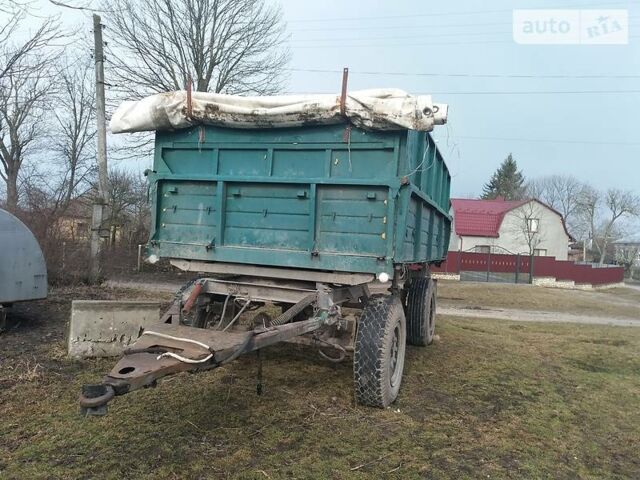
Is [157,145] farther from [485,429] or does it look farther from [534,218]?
[534,218]

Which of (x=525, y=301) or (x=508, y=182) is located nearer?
(x=525, y=301)

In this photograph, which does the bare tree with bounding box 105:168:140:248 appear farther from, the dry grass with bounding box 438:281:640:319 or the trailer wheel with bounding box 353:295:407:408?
the trailer wheel with bounding box 353:295:407:408

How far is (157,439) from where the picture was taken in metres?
3.88

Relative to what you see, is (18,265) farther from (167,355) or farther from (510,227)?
(510,227)

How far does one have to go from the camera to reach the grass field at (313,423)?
360 centimetres

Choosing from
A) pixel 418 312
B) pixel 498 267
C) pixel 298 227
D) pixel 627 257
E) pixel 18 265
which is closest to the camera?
pixel 298 227

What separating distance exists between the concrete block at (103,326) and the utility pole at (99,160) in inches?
277

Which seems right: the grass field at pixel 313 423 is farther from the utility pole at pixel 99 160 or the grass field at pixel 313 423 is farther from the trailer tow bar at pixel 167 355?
the utility pole at pixel 99 160

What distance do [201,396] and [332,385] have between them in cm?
134

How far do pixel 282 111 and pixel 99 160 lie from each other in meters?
10.2

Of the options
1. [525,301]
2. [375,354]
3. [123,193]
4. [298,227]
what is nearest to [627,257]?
[525,301]

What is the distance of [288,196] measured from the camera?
193 inches

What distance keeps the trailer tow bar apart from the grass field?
2.64ft

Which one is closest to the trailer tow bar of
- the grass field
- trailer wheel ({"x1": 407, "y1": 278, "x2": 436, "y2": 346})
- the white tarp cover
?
the grass field
